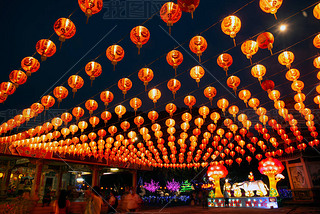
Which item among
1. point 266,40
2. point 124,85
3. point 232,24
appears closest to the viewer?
point 232,24

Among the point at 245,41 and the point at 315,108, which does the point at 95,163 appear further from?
the point at 315,108

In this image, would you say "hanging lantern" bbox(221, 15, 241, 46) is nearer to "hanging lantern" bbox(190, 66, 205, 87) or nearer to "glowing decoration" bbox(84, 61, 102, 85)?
"hanging lantern" bbox(190, 66, 205, 87)

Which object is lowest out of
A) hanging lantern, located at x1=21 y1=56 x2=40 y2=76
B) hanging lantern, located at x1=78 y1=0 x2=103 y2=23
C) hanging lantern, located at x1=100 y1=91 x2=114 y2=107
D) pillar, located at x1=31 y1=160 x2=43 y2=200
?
pillar, located at x1=31 y1=160 x2=43 y2=200

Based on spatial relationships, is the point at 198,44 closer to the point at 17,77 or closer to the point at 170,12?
the point at 170,12

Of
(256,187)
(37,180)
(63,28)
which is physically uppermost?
(63,28)

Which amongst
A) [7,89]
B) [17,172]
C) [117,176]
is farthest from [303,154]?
[17,172]

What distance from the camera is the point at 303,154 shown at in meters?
15.0

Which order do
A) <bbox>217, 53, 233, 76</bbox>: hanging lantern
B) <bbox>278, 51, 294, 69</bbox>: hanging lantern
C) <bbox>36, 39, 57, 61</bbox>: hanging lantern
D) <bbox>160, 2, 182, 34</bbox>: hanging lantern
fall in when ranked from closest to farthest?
<bbox>160, 2, 182, 34</bbox>: hanging lantern → <bbox>36, 39, 57, 61</bbox>: hanging lantern → <bbox>278, 51, 294, 69</bbox>: hanging lantern → <bbox>217, 53, 233, 76</bbox>: hanging lantern

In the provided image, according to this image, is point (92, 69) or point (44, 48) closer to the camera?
point (44, 48)

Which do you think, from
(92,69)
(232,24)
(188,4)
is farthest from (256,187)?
(188,4)

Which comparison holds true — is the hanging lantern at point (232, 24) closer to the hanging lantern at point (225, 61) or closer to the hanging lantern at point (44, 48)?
the hanging lantern at point (225, 61)

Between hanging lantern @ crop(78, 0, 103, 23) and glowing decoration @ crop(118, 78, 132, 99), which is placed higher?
hanging lantern @ crop(78, 0, 103, 23)

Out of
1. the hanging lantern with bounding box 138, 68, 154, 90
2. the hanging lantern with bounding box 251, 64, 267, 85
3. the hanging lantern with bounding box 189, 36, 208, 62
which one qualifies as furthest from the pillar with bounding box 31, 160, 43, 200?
the hanging lantern with bounding box 251, 64, 267, 85

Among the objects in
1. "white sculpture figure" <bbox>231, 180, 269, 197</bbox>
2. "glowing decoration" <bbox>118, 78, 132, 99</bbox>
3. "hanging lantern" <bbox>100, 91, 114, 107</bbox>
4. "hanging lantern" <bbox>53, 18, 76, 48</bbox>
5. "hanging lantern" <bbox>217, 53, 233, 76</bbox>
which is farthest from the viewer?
"white sculpture figure" <bbox>231, 180, 269, 197</bbox>
